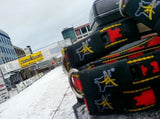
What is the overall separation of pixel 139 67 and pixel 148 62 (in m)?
0.08

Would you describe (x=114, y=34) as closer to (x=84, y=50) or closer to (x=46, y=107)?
(x=84, y=50)

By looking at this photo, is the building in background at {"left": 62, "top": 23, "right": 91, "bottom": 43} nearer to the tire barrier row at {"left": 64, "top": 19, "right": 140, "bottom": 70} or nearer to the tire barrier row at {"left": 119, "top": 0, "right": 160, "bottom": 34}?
the tire barrier row at {"left": 64, "top": 19, "right": 140, "bottom": 70}

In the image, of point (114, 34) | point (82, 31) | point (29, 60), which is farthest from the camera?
point (82, 31)

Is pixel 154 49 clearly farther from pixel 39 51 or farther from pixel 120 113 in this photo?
pixel 39 51

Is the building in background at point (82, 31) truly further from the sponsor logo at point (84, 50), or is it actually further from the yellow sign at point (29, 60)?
the sponsor logo at point (84, 50)

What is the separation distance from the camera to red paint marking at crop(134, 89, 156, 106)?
1059 mm

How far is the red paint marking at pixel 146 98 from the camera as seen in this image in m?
1.06

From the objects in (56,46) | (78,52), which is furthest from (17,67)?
(78,52)

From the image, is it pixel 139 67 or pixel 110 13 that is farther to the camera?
pixel 110 13

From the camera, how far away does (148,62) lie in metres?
1.01

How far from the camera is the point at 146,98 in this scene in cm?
107

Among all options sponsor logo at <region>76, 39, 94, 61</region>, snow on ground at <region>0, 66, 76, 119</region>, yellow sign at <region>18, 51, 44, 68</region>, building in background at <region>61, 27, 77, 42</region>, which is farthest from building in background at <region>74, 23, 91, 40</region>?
sponsor logo at <region>76, 39, 94, 61</region>

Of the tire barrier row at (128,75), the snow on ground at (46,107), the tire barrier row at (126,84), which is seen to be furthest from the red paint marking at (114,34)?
the snow on ground at (46,107)

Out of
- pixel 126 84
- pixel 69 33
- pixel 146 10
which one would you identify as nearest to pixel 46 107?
pixel 126 84
